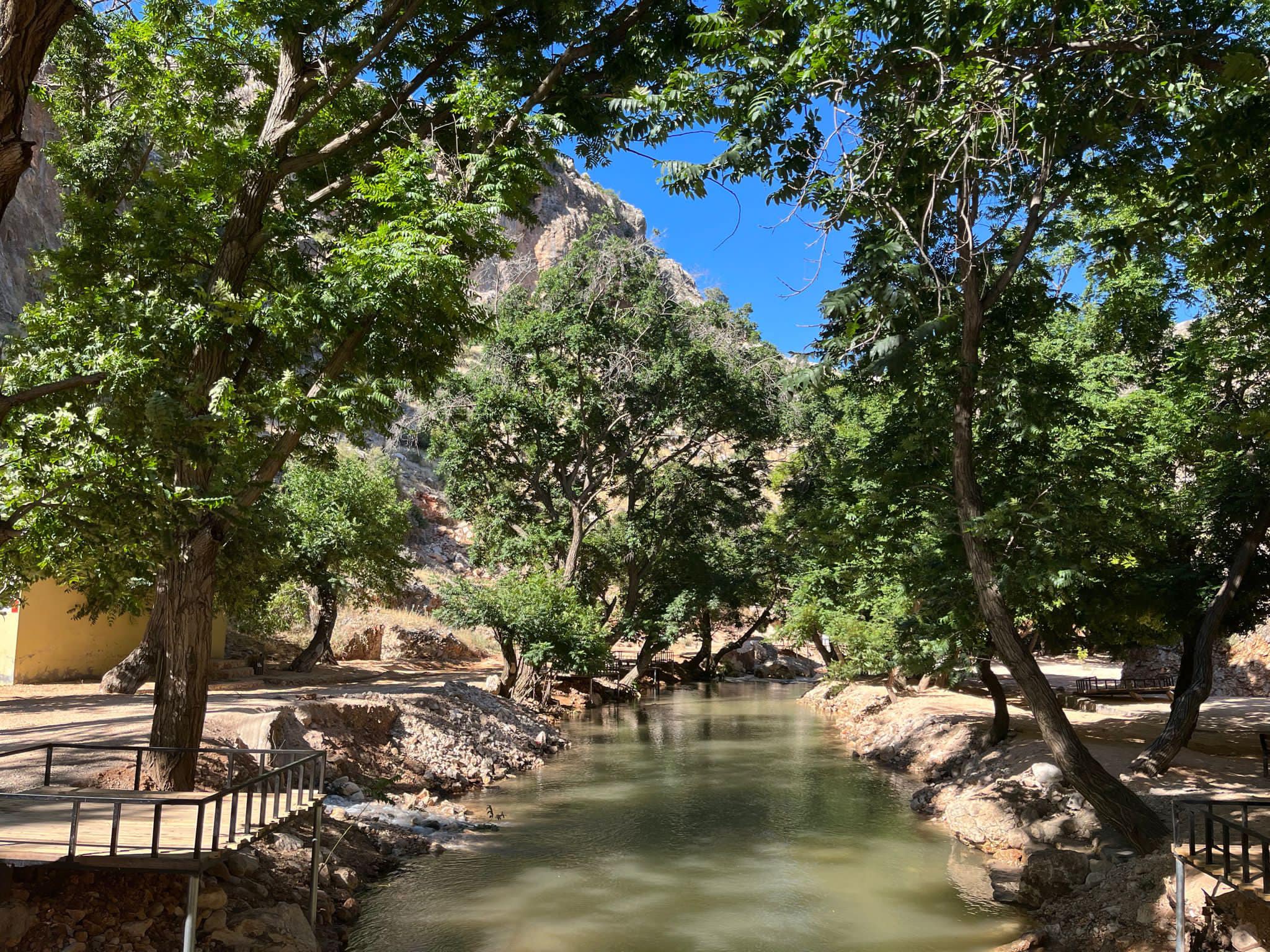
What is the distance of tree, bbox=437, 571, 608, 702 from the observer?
87.7 feet

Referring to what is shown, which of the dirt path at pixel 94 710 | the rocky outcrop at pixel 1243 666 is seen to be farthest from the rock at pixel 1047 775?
the rocky outcrop at pixel 1243 666

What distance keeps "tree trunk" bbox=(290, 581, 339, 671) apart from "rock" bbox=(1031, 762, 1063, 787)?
69.4ft

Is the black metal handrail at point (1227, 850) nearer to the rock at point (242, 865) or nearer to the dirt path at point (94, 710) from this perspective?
the rock at point (242, 865)

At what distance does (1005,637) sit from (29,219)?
4258cm

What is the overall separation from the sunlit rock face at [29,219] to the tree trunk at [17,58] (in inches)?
1420

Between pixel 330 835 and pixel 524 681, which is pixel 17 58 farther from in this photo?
pixel 524 681

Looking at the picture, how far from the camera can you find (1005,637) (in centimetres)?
1080

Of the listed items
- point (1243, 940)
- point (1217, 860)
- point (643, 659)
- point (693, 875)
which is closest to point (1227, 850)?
point (1243, 940)

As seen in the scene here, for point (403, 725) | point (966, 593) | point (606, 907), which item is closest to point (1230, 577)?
point (966, 593)

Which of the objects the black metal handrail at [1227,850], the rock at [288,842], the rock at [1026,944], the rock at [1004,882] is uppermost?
the black metal handrail at [1227,850]

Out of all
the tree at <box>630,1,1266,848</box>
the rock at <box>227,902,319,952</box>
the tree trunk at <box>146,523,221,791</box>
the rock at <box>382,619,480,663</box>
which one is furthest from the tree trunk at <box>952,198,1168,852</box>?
the rock at <box>382,619,480,663</box>

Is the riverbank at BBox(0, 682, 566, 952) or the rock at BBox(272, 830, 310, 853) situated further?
the rock at BBox(272, 830, 310, 853)

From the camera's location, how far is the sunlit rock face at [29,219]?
3500 centimetres

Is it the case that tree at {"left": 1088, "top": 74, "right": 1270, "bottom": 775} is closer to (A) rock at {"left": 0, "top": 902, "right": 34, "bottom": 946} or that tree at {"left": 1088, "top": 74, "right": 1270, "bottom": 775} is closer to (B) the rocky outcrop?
(A) rock at {"left": 0, "top": 902, "right": 34, "bottom": 946}
